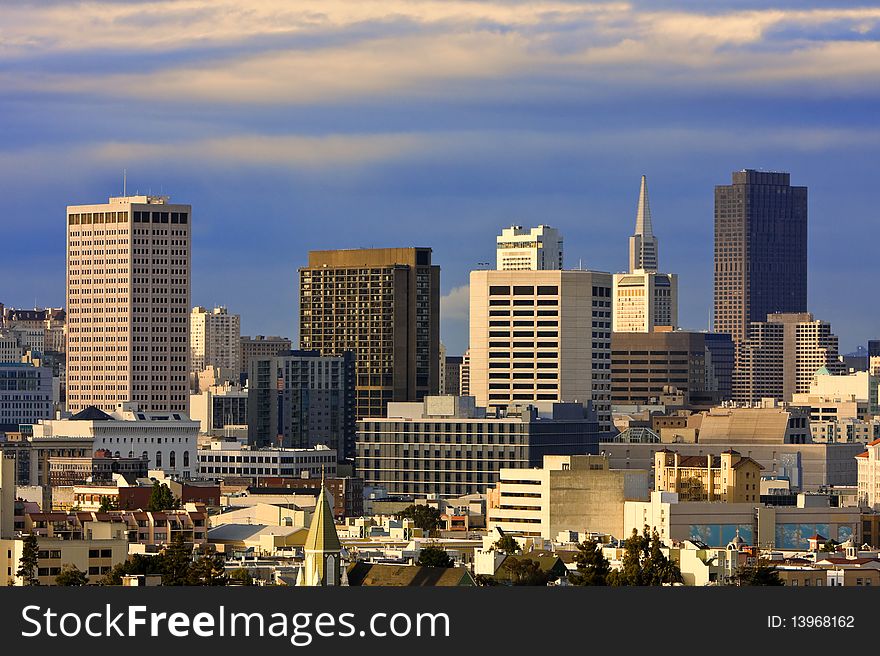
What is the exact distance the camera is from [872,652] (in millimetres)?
72625

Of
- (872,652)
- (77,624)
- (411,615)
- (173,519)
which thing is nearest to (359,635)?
(411,615)

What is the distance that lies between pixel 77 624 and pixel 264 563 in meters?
90.6

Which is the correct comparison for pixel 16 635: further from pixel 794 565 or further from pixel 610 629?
pixel 794 565

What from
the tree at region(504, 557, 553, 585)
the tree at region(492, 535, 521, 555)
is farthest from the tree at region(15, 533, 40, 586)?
the tree at region(492, 535, 521, 555)

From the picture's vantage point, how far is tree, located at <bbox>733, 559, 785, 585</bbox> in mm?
144125

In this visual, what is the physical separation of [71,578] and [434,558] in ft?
81.9

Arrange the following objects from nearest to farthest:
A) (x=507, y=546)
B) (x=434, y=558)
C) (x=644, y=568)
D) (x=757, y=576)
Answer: (x=757, y=576) < (x=644, y=568) < (x=434, y=558) < (x=507, y=546)

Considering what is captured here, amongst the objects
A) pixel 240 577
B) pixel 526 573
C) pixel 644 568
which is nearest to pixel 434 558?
pixel 526 573

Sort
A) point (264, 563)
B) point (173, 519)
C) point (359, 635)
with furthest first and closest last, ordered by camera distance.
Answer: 1. point (173, 519)
2. point (264, 563)
3. point (359, 635)

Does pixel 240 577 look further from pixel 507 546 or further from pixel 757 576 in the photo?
pixel 507 546

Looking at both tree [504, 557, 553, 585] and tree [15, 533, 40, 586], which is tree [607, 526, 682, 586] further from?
tree [15, 533, 40, 586]

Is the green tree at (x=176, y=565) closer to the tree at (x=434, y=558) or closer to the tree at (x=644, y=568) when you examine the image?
the tree at (x=434, y=558)

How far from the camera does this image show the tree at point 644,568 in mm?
142837

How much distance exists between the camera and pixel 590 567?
148500mm
